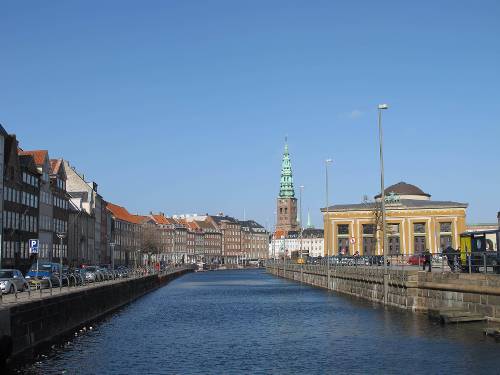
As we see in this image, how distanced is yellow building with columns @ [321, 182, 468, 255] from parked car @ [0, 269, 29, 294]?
9636cm

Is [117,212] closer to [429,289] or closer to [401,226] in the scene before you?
[401,226]

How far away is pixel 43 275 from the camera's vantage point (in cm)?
5744

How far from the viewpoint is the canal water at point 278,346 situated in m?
24.9

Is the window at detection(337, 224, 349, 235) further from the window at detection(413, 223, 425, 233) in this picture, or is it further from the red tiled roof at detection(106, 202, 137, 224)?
the red tiled roof at detection(106, 202, 137, 224)

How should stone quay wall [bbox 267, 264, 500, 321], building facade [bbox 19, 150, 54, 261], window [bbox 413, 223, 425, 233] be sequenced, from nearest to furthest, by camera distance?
stone quay wall [bbox 267, 264, 500, 321] < building facade [bbox 19, 150, 54, 261] < window [bbox 413, 223, 425, 233]

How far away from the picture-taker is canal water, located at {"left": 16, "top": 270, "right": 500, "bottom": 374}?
24.9 m

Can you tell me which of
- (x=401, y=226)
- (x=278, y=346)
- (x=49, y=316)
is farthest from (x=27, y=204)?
(x=401, y=226)

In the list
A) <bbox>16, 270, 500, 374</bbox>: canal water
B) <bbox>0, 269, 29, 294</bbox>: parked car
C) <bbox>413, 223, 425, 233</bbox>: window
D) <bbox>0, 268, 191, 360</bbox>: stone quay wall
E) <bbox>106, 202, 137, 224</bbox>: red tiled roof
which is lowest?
<bbox>16, 270, 500, 374</bbox>: canal water

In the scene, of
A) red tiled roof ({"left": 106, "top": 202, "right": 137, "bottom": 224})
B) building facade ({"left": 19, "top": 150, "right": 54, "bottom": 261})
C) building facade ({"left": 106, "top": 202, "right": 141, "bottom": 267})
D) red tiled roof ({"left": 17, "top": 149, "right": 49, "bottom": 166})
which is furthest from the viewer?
red tiled roof ({"left": 106, "top": 202, "right": 137, "bottom": 224})

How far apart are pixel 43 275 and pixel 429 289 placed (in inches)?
1267

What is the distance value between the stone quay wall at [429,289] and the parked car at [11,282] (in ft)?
80.0

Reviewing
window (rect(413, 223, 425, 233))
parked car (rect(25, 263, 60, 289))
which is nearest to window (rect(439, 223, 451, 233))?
window (rect(413, 223, 425, 233))

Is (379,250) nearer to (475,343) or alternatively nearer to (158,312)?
(158,312)

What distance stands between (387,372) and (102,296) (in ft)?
102
